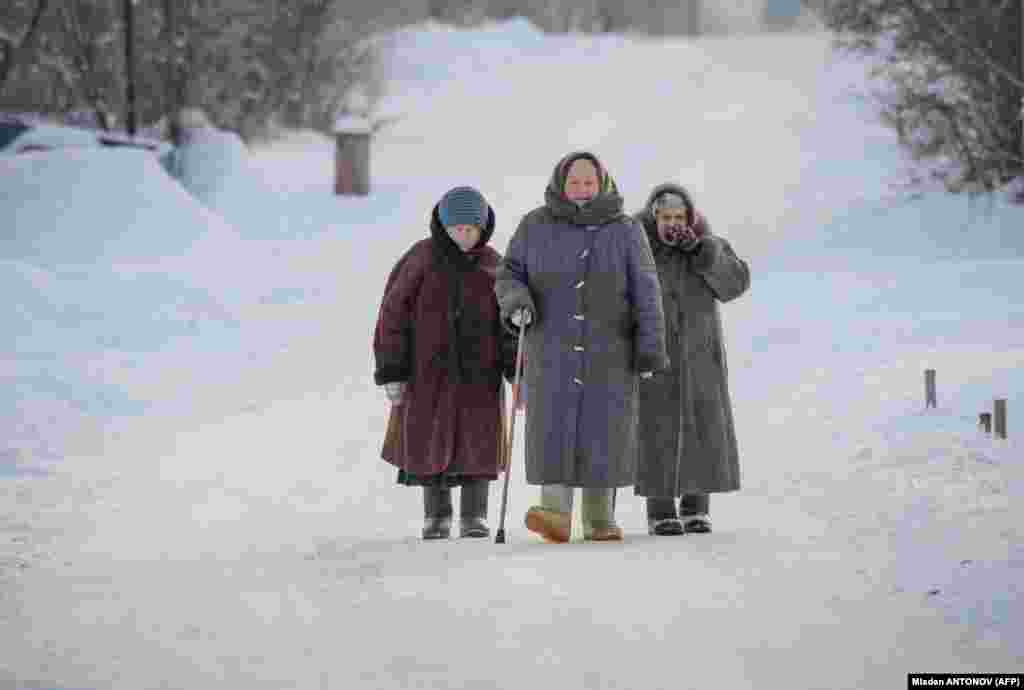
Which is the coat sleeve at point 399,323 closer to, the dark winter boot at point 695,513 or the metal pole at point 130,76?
the dark winter boot at point 695,513

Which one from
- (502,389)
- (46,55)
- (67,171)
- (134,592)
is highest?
(46,55)

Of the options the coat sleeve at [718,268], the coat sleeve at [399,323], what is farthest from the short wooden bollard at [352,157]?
the coat sleeve at [718,268]

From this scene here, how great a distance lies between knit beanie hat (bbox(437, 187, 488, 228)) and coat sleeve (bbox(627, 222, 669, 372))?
0.79m

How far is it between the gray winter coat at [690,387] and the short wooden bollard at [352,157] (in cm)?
1730

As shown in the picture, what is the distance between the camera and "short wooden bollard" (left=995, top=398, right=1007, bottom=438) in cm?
1008

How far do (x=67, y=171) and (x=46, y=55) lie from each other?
6.94m

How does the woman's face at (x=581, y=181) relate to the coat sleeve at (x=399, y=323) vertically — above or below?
above

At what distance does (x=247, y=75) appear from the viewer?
1242 inches

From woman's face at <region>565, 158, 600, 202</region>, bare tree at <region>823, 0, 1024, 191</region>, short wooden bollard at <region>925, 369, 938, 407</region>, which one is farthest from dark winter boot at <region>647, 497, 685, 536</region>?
bare tree at <region>823, 0, 1024, 191</region>

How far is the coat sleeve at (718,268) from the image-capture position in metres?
8.84

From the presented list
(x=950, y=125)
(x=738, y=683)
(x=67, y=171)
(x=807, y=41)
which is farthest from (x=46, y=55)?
(x=807, y=41)

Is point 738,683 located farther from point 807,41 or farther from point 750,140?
point 807,41

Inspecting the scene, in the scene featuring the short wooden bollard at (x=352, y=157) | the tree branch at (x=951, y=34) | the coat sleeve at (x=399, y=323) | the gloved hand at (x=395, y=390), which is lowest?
the gloved hand at (x=395, y=390)

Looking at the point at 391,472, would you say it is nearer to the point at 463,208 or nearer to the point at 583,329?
the point at 463,208
